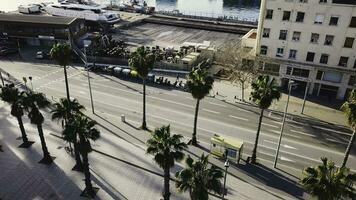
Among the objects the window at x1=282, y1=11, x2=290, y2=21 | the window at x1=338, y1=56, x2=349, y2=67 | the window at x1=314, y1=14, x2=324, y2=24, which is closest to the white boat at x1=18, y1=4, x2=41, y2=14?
the window at x1=282, y1=11, x2=290, y2=21

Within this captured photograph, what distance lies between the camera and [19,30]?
8419 centimetres

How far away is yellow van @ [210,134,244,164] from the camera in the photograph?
140ft

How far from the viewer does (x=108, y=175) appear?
3956 cm

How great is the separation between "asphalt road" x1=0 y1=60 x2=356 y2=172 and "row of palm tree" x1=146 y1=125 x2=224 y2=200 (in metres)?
17.3

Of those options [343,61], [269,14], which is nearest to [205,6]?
[269,14]

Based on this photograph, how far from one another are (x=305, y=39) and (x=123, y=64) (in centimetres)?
3887

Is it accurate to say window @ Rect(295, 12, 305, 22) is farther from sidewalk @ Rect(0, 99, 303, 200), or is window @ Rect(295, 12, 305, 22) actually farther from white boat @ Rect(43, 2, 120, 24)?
white boat @ Rect(43, 2, 120, 24)

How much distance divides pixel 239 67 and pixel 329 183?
37.1 metres

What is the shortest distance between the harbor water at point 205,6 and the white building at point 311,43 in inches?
3692

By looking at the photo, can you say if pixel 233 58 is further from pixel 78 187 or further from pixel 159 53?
pixel 78 187

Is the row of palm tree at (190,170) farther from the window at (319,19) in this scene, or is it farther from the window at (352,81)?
the window at (352,81)

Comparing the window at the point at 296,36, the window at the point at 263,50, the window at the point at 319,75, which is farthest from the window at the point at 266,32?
the window at the point at 319,75

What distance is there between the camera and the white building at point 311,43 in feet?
185

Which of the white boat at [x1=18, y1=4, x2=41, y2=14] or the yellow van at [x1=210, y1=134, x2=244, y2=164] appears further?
the white boat at [x1=18, y1=4, x2=41, y2=14]
